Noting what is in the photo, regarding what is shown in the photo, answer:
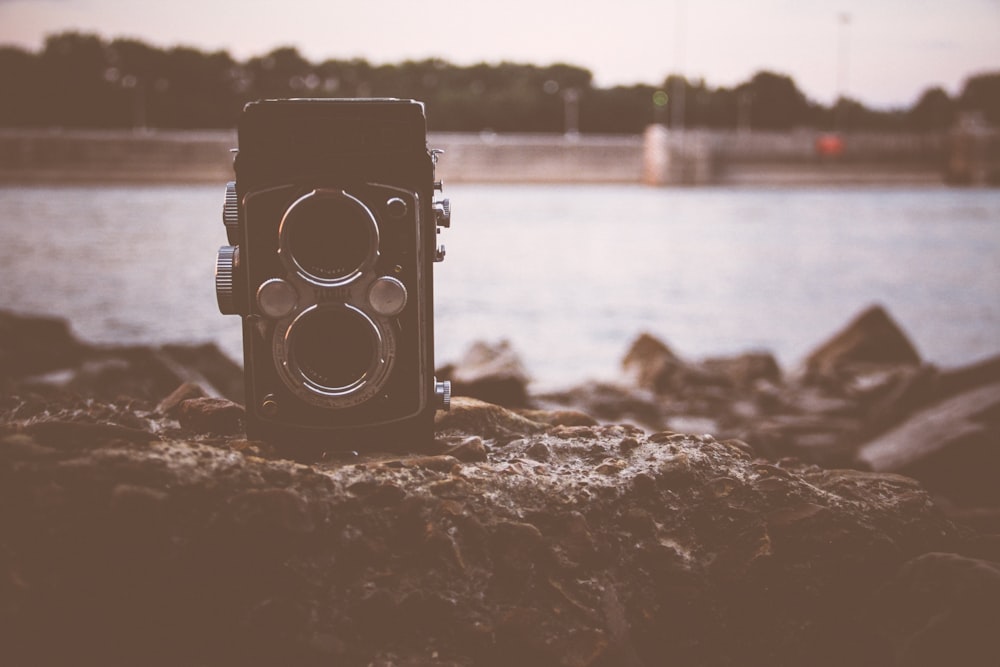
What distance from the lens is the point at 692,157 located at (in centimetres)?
7425

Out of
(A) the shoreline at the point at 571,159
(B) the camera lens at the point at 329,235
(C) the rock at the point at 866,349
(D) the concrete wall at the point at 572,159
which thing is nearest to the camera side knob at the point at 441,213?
(B) the camera lens at the point at 329,235

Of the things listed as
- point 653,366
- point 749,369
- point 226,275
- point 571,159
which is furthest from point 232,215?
point 571,159

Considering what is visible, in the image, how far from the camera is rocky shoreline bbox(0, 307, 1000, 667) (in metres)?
1.45

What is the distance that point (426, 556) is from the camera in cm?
159

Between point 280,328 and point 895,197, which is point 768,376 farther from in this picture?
point 895,197

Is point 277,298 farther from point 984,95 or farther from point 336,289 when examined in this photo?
point 984,95

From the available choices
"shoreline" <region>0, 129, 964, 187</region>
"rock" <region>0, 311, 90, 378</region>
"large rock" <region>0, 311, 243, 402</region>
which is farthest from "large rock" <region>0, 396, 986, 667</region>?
"shoreline" <region>0, 129, 964, 187</region>

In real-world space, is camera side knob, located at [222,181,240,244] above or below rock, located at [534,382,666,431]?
above

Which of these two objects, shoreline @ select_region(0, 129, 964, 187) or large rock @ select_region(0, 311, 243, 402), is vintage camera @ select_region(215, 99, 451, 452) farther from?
shoreline @ select_region(0, 129, 964, 187)

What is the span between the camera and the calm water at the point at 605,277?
17.9 m

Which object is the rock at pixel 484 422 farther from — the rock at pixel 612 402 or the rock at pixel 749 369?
the rock at pixel 749 369

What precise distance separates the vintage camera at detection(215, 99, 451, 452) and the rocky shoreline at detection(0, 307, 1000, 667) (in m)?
0.11

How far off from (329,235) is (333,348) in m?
0.19

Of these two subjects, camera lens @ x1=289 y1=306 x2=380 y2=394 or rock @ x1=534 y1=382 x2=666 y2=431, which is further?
rock @ x1=534 y1=382 x2=666 y2=431
